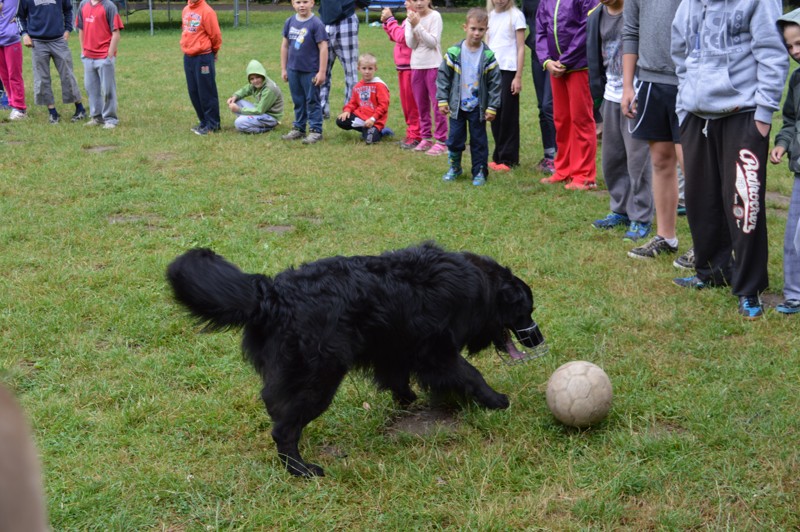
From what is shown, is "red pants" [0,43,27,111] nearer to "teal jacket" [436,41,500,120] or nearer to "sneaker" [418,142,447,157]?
"sneaker" [418,142,447,157]

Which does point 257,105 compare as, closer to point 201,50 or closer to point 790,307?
point 201,50

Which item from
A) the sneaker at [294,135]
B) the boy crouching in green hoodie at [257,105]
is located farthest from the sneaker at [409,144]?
the boy crouching in green hoodie at [257,105]

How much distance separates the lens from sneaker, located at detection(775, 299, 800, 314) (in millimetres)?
5090

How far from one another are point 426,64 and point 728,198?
552 cm

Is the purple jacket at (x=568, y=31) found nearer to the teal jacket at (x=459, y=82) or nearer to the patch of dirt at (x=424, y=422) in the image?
the teal jacket at (x=459, y=82)

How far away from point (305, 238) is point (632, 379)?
3271 millimetres

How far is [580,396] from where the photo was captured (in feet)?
12.3

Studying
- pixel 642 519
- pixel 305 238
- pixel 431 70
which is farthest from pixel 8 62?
pixel 642 519

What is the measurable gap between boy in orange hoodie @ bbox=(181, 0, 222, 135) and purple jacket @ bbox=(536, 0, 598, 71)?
193 inches

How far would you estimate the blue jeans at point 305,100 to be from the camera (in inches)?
423

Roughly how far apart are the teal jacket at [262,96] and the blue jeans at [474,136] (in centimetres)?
394

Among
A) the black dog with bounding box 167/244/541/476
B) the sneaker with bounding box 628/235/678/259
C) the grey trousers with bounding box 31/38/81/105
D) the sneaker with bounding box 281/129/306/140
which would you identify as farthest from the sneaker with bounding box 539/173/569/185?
the grey trousers with bounding box 31/38/81/105

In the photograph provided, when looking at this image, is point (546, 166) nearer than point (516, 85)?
No

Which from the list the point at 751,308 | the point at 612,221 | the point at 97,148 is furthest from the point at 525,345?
the point at 97,148
